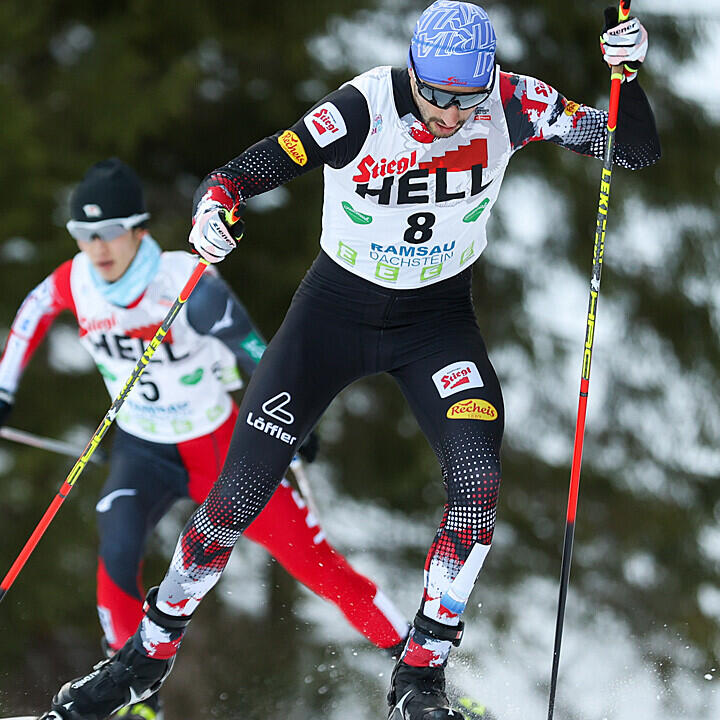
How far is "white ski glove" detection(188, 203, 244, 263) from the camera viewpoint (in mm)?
3139

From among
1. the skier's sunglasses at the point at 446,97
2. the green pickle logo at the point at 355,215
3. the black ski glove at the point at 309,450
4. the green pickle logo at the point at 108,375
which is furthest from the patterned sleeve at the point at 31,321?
the skier's sunglasses at the point at 446,97

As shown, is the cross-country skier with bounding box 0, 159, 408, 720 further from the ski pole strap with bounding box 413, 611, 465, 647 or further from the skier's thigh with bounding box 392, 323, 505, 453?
the skier's thigh with bounding box 392, 323, 505, 453

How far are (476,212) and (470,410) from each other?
22.7 inches

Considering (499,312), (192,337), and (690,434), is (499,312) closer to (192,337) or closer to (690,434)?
(690,434)

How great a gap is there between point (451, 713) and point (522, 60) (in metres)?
6.93

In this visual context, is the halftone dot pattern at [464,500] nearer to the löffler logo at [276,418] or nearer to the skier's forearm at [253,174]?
the löffler logo at [276,418]

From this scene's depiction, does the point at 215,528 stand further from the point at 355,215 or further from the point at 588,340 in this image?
the point at 588,340

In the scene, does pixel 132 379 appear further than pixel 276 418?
Yes

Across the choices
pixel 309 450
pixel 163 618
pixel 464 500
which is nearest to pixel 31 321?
pixel 309 450

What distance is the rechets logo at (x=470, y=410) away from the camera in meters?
3.26

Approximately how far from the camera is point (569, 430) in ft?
32.6

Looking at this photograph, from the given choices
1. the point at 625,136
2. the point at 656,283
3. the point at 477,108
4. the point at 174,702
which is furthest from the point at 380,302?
the point at 656,283

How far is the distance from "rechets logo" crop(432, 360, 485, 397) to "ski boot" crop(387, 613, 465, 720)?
67 cm

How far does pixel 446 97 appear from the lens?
122 inches
